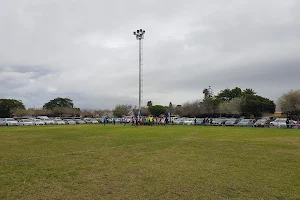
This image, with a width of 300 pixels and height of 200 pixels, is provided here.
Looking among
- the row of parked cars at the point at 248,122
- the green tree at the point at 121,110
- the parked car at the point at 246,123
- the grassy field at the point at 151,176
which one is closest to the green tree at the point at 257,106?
the row of parked cars at the point at 248,122

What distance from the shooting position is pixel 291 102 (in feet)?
172

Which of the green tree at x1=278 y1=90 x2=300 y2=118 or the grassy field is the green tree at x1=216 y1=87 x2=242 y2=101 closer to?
the green tree at x1=278 y1=90 x2=300 y2=118

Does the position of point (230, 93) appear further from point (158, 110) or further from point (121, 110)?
point (121, 110)

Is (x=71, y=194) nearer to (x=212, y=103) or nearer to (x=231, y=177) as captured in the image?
(x=231, y=177)

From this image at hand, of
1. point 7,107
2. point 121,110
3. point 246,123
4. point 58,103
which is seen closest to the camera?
point 246,123

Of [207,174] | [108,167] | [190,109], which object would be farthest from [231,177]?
[190,109]

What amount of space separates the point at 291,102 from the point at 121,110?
67530 mm

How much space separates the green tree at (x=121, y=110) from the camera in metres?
103

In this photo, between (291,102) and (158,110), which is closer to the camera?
(291,102)

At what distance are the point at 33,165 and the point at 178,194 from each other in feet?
20.5

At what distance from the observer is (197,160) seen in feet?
36.2

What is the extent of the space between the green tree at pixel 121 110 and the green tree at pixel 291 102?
60873 mm

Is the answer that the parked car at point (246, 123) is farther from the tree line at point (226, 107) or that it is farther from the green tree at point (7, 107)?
the green tree at point (7, 107)

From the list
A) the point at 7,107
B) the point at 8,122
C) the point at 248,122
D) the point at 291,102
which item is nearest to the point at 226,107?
the point at 291,102
